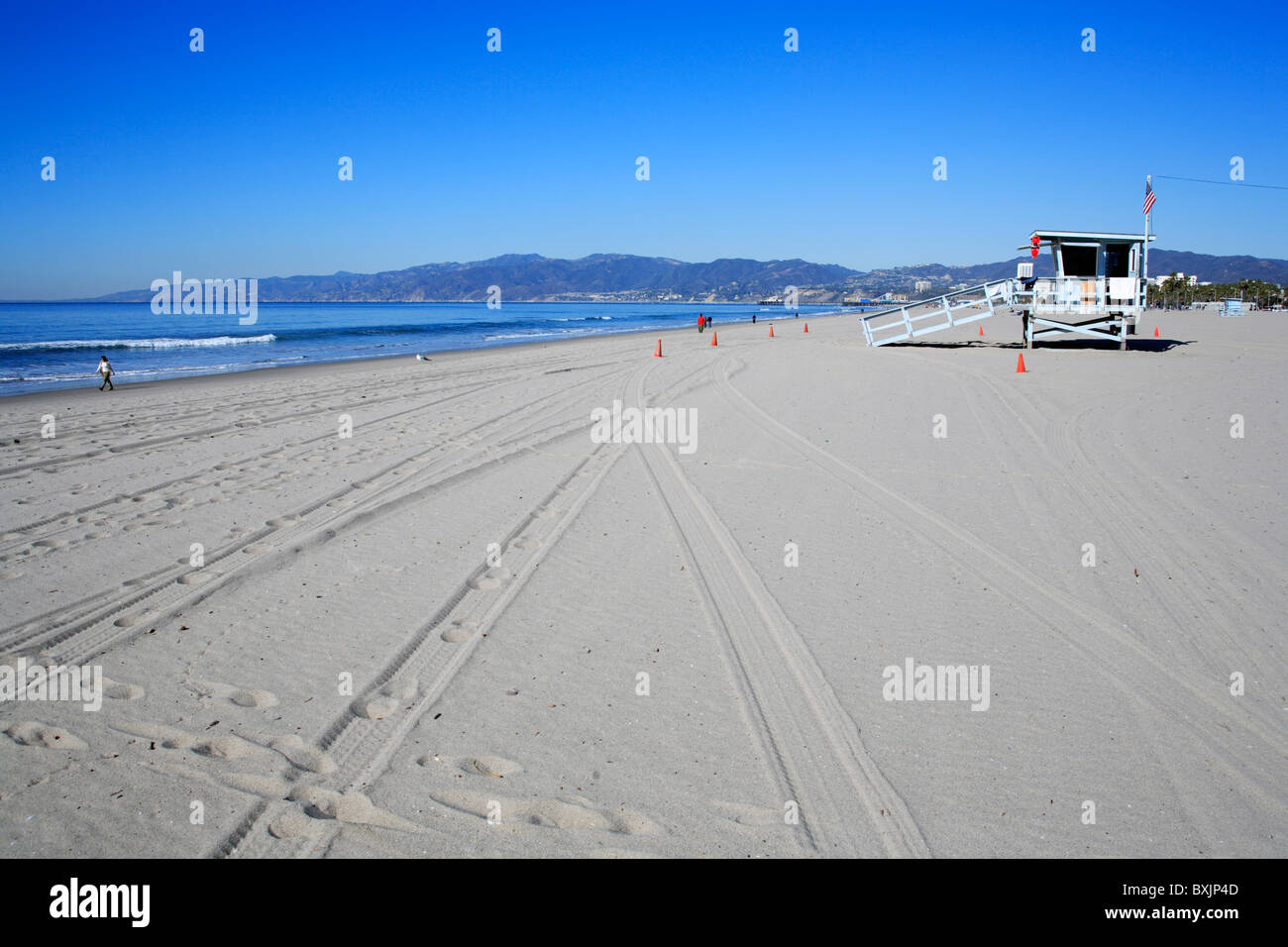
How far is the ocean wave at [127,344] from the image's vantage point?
38.7 m

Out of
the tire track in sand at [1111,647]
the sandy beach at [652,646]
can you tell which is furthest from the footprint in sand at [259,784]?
the tire track in sand at [1111,647]

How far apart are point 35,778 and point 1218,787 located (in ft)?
18.1

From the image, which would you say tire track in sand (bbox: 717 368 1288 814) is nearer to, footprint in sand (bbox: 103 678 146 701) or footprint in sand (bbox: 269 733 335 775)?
footprint in sand (bbox: 269 733 335 775)

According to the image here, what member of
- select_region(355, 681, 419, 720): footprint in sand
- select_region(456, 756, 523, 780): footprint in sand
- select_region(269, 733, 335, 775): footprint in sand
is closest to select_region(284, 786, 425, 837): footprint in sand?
select_region(269, 733, 335, 775): footprint in sand

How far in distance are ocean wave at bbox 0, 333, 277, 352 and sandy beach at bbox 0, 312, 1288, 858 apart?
1417 inches

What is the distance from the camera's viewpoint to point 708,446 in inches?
424

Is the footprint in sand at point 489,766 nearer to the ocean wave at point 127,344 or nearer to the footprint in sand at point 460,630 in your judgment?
the footprint in sand at point 460,630

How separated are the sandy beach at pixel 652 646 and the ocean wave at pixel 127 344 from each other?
36.0 meters

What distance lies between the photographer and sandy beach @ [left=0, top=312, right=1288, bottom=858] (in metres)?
3.25

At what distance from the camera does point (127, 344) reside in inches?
1642

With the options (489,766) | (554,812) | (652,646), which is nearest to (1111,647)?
(652,646)

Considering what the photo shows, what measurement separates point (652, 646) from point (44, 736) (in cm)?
332
